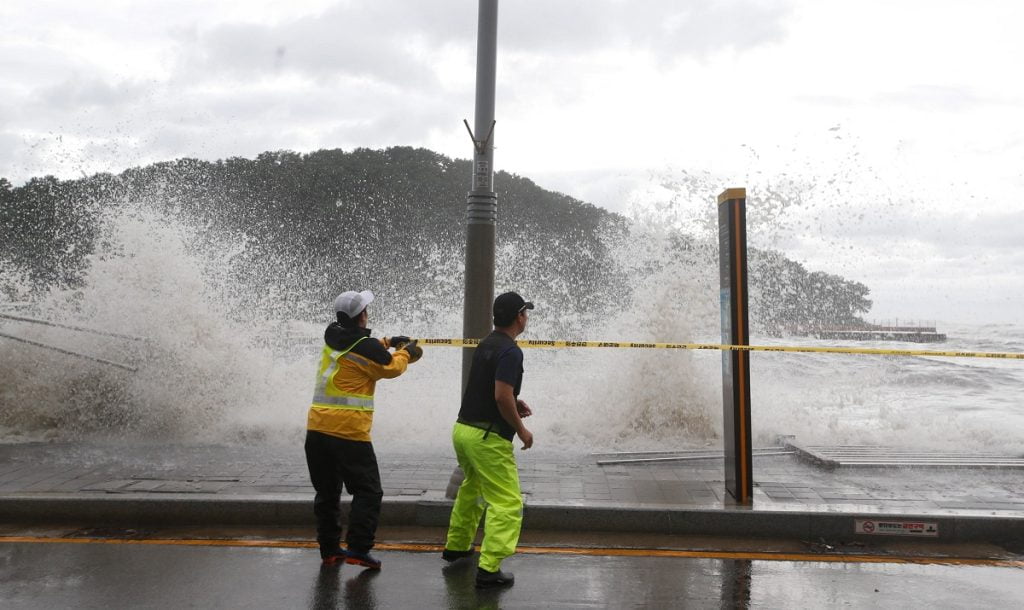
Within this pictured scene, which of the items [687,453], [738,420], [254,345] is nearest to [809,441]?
[687,453]

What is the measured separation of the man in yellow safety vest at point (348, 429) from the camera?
5152mm

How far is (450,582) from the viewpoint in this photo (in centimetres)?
499

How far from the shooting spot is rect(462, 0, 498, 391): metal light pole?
6777 mm

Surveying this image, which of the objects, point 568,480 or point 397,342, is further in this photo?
point 568,480

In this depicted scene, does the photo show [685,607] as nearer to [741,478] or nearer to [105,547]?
[741,478]

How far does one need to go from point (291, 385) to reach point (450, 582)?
7.57 m

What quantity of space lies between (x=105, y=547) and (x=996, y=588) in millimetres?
5514

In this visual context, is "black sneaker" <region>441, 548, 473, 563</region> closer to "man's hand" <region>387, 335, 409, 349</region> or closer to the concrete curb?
the concrete curb

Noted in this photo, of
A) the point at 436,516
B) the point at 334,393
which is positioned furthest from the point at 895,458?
the point at 334,393

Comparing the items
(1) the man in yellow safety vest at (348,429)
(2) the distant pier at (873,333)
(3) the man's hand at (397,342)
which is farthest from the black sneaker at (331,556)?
(2) the distant pier at (873,333)

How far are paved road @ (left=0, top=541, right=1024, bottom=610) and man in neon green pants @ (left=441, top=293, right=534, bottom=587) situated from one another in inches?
10.7

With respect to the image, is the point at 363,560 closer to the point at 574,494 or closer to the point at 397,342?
the point at 397,342

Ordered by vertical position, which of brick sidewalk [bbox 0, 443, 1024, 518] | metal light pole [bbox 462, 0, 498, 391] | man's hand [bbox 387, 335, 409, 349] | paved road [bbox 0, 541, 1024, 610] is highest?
metal light pole [bbox 462, 0, 498, 391]

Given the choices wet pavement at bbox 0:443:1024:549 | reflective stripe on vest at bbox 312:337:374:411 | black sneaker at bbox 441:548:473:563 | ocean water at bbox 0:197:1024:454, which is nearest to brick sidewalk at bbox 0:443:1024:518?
wet pavement at bbox 0:443:1024:549
